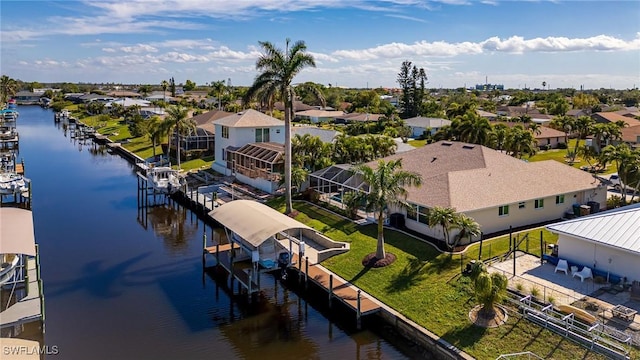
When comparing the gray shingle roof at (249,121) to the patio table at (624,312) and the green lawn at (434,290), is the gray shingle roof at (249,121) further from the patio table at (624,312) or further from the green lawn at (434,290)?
the patio table at (624,312)

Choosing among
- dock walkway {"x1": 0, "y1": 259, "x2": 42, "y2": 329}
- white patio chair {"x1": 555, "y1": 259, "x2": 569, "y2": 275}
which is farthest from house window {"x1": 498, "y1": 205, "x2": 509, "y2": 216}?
dock walkway {"x1": 0, "y1": 259, "x2": 42, "y2": 329}

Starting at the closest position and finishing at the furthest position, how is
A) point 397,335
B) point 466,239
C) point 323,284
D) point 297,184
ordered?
point 397,335
point 323,284
point 466,239
point 297,184

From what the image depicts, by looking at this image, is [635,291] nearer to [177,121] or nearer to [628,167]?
[628,167]

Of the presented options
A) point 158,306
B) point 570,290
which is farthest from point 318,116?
point 570,290

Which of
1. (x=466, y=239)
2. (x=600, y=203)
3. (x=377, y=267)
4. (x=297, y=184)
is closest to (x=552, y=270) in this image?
(x=466, y=239)

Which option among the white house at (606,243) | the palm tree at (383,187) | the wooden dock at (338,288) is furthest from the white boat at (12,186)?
the white house at (606,243)

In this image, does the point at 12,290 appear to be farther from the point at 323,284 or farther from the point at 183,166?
the point at 183,166

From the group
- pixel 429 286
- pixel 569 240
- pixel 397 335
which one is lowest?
pixel 397 335
